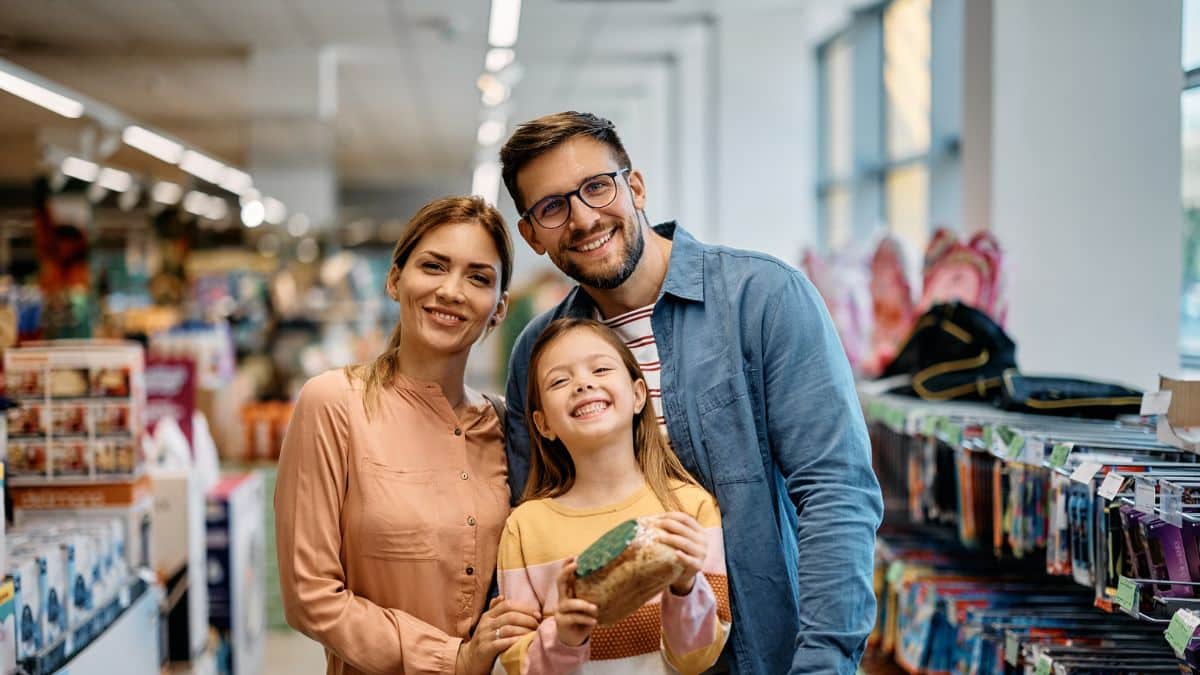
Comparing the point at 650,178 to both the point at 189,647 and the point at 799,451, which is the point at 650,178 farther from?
the point at 799,451

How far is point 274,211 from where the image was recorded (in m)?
10.6

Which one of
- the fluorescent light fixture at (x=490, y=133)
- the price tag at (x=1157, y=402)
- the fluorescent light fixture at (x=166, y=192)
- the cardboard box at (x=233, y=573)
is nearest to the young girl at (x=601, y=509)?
the price tag at (x=1157, y=402)

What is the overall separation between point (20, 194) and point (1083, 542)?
1872cm

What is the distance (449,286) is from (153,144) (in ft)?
19.7

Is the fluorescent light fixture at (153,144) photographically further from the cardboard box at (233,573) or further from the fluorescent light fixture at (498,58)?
the fluorescent light fixture at (498,58)

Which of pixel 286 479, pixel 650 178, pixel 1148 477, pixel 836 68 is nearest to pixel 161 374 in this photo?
pixel 286 479

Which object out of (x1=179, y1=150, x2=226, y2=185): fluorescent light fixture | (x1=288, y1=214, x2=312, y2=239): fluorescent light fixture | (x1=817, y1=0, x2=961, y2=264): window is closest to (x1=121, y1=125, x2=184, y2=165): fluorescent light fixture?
(x1=179, y1=150, x2=226, y2=185): fluorescent light fixture

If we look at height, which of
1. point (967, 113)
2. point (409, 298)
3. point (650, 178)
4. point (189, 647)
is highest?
point (650, 178)

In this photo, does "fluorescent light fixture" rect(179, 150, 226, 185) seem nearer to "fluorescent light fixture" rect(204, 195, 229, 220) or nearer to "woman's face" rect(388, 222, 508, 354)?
"fluorescent light fixture" rect(204, 195, 229, 220)

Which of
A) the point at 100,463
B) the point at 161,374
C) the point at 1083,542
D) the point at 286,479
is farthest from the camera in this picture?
the point at 161,374

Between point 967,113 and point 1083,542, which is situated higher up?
point 967,113

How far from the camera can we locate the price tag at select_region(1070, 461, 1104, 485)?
2.31 metres

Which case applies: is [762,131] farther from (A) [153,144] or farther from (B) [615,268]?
(B) [615,268]

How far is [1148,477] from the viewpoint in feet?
6.99
